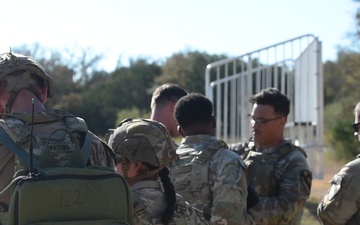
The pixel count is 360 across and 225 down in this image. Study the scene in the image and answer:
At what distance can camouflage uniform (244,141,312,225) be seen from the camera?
520 cm

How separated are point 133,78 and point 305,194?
2804 centimetres

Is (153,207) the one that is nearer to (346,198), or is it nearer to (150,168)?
(150,168)

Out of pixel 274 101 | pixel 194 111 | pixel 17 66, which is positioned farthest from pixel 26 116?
pixel 274 101

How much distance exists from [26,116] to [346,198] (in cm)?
197

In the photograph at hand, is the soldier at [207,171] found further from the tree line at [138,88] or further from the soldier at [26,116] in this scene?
the tree line at [138,88]

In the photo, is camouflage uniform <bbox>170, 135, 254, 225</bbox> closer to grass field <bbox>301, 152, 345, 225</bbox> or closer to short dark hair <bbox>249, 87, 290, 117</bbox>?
short dark hair <bbox>249, 87, 290, 117</bbox>

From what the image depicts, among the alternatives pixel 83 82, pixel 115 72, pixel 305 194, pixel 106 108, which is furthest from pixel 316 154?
pixel 83 82

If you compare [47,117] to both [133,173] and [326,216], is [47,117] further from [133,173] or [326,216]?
[326,216]

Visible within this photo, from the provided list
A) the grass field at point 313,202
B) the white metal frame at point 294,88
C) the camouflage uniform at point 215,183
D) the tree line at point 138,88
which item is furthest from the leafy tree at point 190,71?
the camouflage uniform at point 215,183

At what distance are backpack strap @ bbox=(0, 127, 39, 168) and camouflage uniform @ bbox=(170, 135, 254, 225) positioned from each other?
4.93 ft

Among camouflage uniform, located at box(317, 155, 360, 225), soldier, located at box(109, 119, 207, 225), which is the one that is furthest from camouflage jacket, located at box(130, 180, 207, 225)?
camouflage uniform, located at box(317, 155, 360, 225)

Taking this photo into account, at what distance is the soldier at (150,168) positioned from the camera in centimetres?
352

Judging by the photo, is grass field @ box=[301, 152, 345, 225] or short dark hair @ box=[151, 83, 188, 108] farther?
grass field @ box=[301, 152, 345, 225]

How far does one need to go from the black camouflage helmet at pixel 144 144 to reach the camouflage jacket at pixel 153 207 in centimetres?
11
